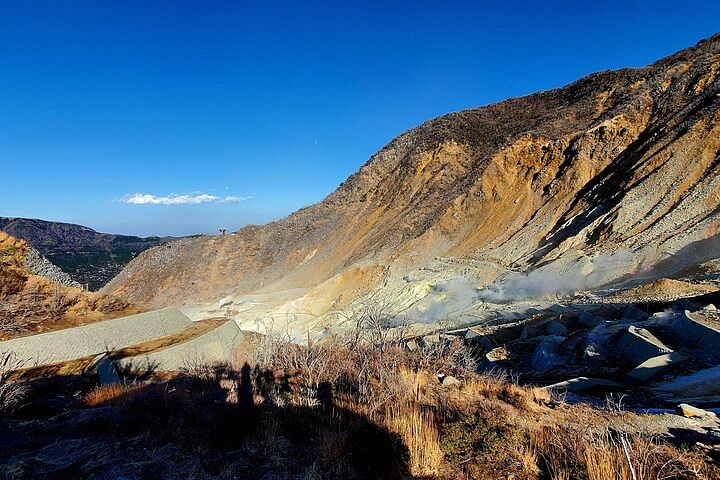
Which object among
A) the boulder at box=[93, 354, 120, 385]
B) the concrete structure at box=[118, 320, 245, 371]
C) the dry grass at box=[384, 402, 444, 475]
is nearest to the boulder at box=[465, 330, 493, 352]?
the concrete structure at box=[118, 320, 245, 371]

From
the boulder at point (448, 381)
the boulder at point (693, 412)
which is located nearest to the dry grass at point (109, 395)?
the boulder at point (448, 381)

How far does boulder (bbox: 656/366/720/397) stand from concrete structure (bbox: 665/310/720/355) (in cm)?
92

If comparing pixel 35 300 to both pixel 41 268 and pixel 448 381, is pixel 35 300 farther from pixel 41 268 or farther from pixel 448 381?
pixel 448 381

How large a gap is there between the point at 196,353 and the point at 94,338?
2003 mm

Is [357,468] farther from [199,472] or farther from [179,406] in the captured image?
[179,406]

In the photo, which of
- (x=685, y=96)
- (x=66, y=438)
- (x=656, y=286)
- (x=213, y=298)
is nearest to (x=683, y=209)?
(x=656, y=286)

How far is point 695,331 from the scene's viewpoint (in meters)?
6.47

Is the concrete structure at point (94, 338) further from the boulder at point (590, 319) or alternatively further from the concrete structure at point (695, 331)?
the concrete structure at point (695, 331)

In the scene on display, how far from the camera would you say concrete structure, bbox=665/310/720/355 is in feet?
20.0

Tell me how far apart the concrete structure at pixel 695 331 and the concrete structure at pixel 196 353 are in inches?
301

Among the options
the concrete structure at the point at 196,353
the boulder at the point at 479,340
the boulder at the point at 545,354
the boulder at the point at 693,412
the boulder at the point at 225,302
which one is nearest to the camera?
the boulder at the point at 693,412

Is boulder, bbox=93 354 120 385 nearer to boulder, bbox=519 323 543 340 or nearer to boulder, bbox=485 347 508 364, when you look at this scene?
boulder, bbox=485 347 508 364

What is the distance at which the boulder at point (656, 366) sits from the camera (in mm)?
5916

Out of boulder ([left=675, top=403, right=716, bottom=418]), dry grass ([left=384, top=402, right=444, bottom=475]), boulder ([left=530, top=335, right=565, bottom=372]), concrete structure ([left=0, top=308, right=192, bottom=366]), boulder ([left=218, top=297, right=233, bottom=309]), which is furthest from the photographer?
boulder ([left=218, top=297, right=233, bottom=309])
